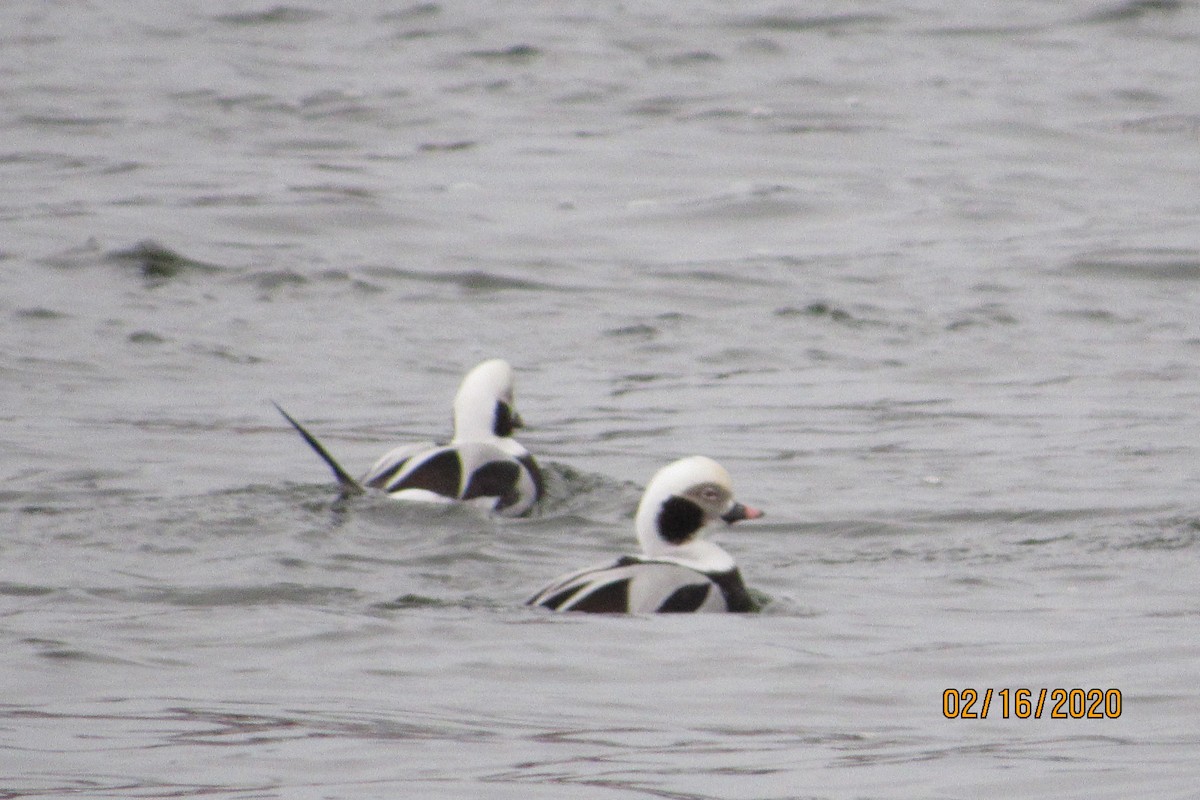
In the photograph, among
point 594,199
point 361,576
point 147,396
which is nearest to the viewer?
point 361,576

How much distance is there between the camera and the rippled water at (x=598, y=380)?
19.0ft

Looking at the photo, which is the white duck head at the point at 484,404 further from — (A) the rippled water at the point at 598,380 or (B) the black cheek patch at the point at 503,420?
(A) the rippled water at the point at 598,380

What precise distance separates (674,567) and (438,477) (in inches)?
78.8

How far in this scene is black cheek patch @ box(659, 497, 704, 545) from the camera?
8.04 m

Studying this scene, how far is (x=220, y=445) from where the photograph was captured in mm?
10812

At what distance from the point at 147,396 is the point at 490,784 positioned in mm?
7088

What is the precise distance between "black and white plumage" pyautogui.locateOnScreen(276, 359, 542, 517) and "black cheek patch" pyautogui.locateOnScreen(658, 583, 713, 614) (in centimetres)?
203

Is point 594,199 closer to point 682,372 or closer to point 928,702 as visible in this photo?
point 682,372

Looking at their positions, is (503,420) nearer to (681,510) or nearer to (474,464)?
(474,464)

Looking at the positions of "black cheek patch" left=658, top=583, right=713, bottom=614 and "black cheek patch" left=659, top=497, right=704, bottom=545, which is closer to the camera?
"black cheek patch" left=658, top=583, right=713, bottom=614

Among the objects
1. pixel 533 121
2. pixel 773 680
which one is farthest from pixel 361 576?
pixel 533 121
